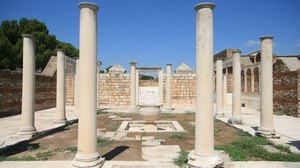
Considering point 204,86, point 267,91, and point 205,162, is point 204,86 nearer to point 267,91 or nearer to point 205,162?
point 205,162

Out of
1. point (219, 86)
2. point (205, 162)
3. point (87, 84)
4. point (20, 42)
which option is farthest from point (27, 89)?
point (20, 42)

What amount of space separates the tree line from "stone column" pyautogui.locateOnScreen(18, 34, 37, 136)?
16.7m

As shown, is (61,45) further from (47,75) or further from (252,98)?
(252,98)

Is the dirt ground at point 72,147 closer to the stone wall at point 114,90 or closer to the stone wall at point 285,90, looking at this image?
the stone wall at point 285,90

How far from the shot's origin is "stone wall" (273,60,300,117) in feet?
41.9

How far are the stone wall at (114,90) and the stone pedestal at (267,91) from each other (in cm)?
1459

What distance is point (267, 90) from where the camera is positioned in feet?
23.7

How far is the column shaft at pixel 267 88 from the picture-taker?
7223mm

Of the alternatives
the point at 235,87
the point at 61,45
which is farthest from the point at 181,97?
the point at 61,45

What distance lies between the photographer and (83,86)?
14.5ft

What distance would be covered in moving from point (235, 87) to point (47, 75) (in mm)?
15330

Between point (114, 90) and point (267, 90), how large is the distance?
15.4 meters

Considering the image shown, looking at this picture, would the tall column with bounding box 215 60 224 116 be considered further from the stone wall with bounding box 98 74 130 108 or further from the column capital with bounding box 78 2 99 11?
the stone wall with bounding box 98 74 130 108

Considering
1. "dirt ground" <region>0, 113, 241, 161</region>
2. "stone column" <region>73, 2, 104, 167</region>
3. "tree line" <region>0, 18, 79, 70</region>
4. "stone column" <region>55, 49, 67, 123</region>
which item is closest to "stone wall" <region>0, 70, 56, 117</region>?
"stone column" <region>55, 49, 67, 123</region>
